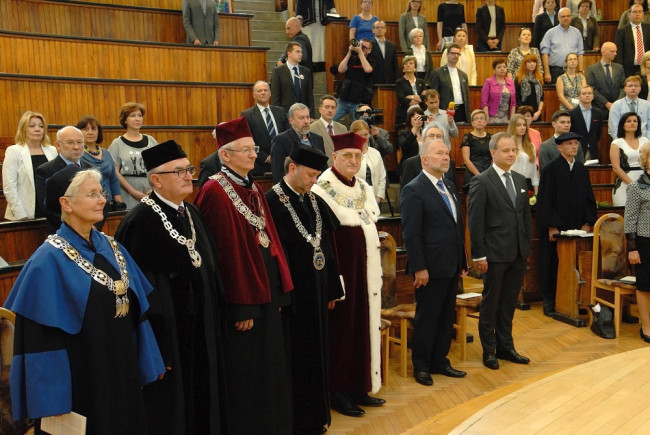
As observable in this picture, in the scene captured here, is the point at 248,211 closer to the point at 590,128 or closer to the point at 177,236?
the point at 177,236

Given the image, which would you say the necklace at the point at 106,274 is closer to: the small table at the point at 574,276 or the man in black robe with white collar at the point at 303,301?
the man in black robe with white collar at the point at 303,301

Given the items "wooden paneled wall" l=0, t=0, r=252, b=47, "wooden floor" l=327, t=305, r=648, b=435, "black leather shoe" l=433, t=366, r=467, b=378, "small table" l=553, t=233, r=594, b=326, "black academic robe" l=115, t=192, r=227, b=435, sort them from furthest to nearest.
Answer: "wooden paneled wall" l=0, t=0, r=252, b=47 < "small table" l=553, t=233, r=594, b=326 < "black leather shoe" l=433, t=366, r=467, b=378 < "wooden floor" l=327, t=305, r=648, b=435 < "black academic robe" l=115, t=192, r=227, b=435

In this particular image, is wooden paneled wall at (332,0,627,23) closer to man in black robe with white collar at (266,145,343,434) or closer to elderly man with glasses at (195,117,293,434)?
man in black robe with white collar at (266,145,343,434)

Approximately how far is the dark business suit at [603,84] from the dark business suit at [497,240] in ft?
13.8

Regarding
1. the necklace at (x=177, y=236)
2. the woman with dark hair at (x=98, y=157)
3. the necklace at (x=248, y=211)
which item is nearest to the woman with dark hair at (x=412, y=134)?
the woman with dark hair at (x=98, y=157)

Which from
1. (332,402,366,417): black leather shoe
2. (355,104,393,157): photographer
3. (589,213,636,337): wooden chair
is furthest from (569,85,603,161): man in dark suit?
(332,402,366,417): black leather shoe

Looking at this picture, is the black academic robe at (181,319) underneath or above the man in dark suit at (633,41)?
underneath

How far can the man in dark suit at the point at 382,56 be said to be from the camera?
8328 millimetres

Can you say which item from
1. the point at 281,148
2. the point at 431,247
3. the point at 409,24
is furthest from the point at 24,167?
the point at 409,24

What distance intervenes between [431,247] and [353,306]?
0.72 m

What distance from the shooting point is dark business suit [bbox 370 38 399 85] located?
833 centimetres

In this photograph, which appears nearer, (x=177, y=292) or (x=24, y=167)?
(x=177, y=292)

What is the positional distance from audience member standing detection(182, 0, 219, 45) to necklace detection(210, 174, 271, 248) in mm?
5084

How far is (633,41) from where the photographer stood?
9.50 meters
